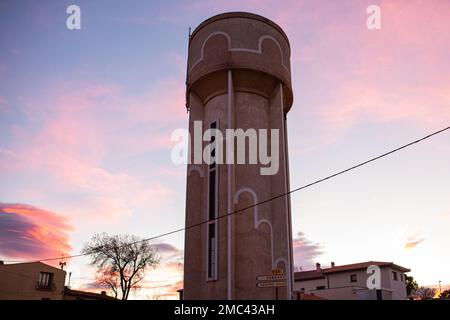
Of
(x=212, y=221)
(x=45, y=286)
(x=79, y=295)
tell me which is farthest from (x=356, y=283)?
(x=45, y=286)

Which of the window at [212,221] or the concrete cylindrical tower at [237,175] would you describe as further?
the window at [212,221]

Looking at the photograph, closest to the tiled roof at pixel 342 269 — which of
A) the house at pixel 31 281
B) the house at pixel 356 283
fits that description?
the house at pixel 356 283

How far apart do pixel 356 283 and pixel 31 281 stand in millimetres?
32747

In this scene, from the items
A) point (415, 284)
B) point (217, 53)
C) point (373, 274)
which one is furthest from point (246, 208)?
point (415, 284)

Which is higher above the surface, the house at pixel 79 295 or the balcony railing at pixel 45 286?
the balcony railing at pixel 45 286

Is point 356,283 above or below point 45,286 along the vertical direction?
above

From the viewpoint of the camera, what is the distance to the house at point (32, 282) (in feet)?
124

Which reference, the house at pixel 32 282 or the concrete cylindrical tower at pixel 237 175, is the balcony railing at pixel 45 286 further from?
the concrete cylindrical tower at pixel 237 175

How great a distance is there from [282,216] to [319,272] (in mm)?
29865

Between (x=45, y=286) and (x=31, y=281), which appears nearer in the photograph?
(x=31, y=281)

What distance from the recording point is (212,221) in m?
20.0

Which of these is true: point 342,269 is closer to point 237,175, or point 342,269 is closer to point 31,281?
point 237,175

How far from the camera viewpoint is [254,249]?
61.7ft

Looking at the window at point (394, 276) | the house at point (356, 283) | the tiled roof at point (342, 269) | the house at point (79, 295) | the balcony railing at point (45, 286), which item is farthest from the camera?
the house at point (79, 295)
